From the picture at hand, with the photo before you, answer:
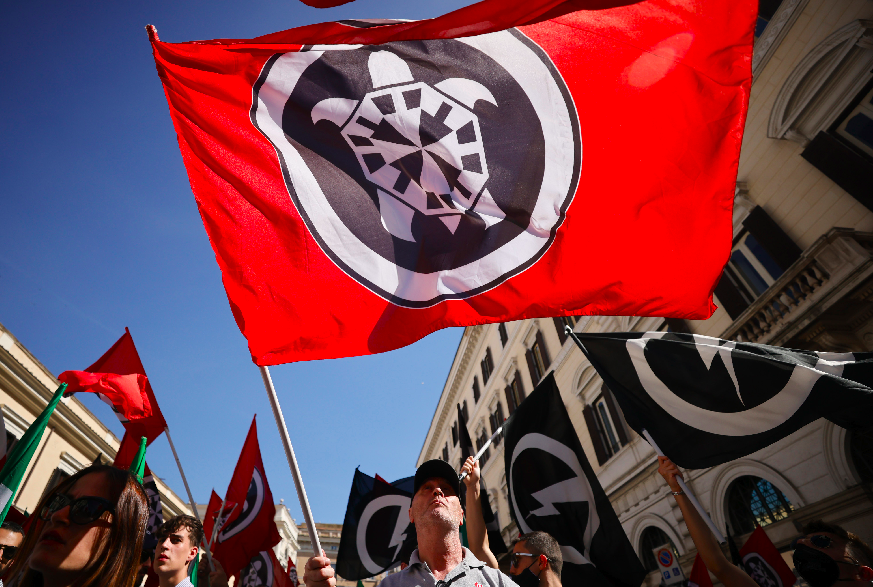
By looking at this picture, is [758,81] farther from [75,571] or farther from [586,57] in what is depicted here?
[75,571]

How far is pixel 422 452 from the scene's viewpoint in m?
40.6

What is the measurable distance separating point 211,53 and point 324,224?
1.27 m

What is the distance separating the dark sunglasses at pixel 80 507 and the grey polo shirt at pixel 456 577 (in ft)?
3.93

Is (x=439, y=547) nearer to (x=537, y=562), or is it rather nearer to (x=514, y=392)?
→ (x=537, y=562)

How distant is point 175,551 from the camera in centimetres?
357

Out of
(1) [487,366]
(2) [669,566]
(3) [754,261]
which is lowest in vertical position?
(2) [669,566]

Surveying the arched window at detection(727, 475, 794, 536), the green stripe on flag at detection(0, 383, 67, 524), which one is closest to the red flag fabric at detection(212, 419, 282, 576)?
the green stripe on flag at detection(0, 383, 67, 524)

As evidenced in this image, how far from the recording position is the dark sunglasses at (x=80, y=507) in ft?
6.21

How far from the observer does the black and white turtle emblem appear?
126 inches

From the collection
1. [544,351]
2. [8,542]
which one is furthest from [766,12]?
[8,542]

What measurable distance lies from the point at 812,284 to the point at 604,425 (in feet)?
26.0

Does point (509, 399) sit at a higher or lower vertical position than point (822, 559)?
higher

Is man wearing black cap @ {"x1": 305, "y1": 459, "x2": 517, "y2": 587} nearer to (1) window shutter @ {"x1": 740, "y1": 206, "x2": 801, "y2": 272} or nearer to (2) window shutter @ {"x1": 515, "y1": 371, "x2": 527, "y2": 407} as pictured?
(1) window shutter @ {"x1": 740, "y1": 206, "x2": 801, "y2": 272}

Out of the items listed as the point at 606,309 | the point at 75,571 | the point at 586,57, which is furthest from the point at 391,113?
the point at 75,571
